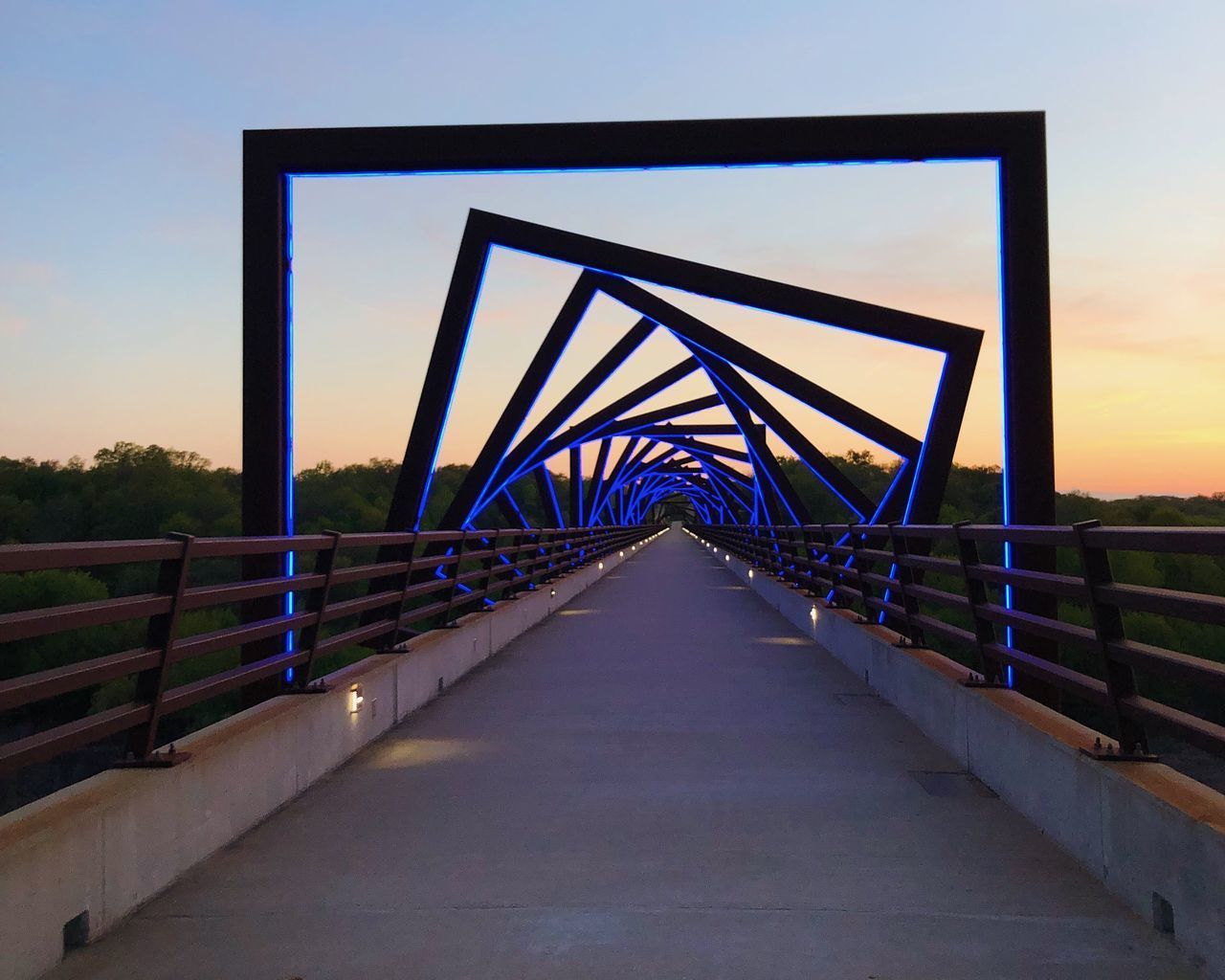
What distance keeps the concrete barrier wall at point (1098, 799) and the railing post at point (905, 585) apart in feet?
2.69

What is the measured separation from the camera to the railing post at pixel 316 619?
6.99 m

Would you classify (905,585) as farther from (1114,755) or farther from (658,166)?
(1114,755)

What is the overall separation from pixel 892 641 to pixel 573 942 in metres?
6.35

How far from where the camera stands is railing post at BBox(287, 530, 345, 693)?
6.99 meters

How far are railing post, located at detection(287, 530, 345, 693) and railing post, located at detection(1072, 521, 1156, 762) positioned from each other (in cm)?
429

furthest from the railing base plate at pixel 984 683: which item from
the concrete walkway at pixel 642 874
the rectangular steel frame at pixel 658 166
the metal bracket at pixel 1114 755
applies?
the metal bracket at pixel 1114 755

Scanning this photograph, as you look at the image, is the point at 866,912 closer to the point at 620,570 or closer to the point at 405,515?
the point at 405,515

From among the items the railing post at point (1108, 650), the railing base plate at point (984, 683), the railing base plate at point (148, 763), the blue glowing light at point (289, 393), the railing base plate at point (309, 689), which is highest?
the blue glowing light at point (289, 393)

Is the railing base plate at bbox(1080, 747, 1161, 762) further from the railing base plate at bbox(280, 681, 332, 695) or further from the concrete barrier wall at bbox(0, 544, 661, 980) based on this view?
the railing base plate at bbox(280, 681, 332, 695)

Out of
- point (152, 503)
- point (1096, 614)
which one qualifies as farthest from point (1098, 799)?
point (152, 503)

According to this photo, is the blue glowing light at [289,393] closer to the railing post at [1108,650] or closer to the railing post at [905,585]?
the railing post at [905,585]

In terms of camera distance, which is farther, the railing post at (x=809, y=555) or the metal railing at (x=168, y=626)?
the railing post at (x=809, y=555)

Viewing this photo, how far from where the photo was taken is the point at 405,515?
12.7 m

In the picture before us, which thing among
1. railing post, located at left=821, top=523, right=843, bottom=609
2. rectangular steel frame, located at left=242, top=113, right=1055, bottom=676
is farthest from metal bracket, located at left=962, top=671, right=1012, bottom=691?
railing post, located at left=821, top=523, right=843, bottom=609
